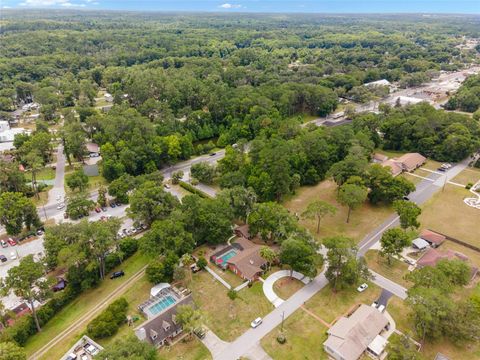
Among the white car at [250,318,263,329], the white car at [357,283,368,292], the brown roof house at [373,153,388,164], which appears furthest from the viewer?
the brown roof house at [373,153,388,164]

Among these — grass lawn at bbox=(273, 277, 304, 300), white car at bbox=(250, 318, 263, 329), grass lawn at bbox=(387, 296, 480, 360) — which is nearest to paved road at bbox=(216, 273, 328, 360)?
white car at bbox=(250, 318, 263, 329)

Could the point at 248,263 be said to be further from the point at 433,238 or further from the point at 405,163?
the point at 405,163

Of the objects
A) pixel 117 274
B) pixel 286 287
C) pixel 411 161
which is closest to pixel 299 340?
pixel 286 287

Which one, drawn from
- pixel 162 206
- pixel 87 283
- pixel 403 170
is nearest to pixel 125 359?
pixel 87 283

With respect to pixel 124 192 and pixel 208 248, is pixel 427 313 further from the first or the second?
pixel 124 192

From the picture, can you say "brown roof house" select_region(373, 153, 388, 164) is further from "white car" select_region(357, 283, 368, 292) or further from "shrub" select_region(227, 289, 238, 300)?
"shrub" select_region(227, 289, 238, 300)

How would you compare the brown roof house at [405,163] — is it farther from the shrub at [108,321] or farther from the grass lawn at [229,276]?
the shrub at [108,321]
